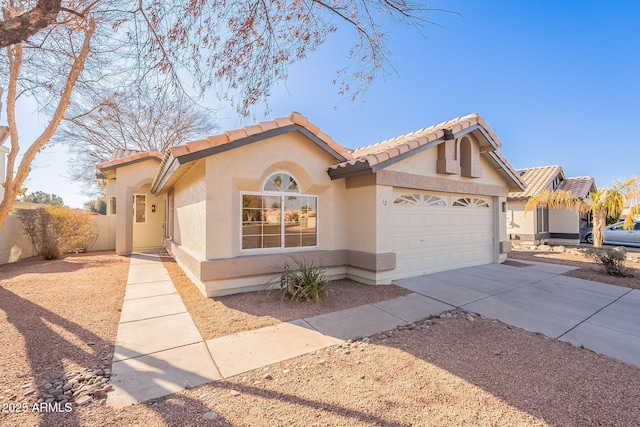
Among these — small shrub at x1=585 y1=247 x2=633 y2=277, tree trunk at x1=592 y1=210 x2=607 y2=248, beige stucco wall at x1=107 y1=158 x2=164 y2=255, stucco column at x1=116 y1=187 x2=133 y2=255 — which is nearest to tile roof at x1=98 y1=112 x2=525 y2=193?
small shrub at x1=585 y1=247 x2=633 y2=277

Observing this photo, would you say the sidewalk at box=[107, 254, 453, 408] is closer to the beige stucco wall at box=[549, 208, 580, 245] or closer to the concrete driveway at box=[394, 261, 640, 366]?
the concrete driveway at box=[394, 261, 640, 366]

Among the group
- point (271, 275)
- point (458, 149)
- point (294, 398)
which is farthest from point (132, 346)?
point (458, 149)

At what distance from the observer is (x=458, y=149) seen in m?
9.28

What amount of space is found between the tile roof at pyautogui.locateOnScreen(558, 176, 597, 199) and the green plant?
2028 centimetres

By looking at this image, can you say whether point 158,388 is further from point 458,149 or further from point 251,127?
point 458,149

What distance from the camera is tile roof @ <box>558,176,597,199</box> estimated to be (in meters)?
18.1

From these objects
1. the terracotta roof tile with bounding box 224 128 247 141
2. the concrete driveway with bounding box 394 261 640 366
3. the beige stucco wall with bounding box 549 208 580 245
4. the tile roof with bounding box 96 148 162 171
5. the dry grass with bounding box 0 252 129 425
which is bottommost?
the concrete driveway with bounding box 394 261 640 366

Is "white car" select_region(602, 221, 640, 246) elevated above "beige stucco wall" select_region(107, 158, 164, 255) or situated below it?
below

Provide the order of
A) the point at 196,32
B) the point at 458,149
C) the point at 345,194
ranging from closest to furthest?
1. the point at 196,32
2. the point at 345,194
3. the point at 458,149

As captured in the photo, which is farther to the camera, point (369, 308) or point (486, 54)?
point (486, 54)

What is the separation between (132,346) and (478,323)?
5971mm

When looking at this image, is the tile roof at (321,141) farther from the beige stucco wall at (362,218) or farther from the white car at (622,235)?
the white car at (622,235)

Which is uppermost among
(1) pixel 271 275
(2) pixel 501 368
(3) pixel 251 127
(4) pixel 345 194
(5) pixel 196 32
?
(5) pixel 196 32

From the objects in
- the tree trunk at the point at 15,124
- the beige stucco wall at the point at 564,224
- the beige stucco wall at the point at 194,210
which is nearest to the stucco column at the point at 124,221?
the tree trunk at the point at 15,124
